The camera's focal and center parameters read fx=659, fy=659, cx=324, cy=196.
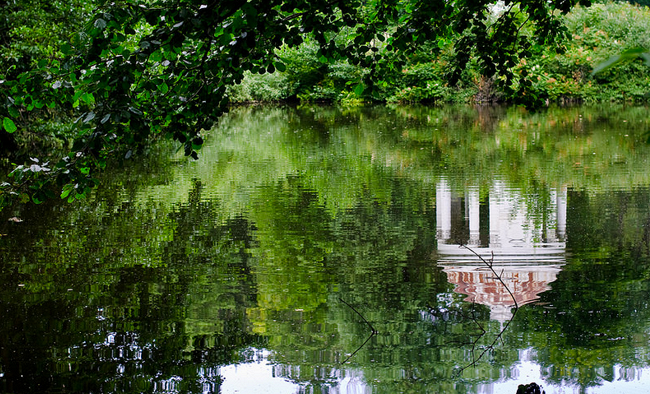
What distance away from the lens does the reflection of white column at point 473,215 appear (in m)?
6.81

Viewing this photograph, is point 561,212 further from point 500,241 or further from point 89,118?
point 89,118

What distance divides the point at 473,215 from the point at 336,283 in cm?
306

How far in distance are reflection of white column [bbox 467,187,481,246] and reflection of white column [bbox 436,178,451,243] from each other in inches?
9.5

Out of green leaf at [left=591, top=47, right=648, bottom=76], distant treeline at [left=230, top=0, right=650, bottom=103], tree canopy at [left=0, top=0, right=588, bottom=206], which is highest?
distant treeline at [left=230, top=0, right=650, bottom=103]

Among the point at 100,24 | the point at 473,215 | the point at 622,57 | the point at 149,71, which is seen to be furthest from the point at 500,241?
the point at 622,57

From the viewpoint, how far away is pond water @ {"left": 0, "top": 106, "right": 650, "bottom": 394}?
371 centimetres

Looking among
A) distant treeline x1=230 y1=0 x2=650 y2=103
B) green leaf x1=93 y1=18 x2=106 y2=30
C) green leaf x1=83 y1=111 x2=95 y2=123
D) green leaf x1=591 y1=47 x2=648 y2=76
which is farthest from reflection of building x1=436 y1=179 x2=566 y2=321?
distant treeline x1=230 y1=0 x2=650 y2=103

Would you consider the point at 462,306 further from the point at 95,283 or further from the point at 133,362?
the point at 95,283

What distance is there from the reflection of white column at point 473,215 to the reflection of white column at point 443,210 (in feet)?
0.79

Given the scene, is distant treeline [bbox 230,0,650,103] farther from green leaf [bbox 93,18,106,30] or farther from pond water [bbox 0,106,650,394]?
green leaf [bbox 93,18,106,30]

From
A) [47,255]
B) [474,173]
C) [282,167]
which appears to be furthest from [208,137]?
[47,255]

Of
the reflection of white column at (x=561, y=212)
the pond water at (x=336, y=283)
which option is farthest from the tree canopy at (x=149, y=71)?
the reflection of white column at (x=561, y=212)

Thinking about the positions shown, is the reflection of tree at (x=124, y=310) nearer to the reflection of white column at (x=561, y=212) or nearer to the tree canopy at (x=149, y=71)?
the tree canopy at (x=149, y=71)

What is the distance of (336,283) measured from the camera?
5.31 m
